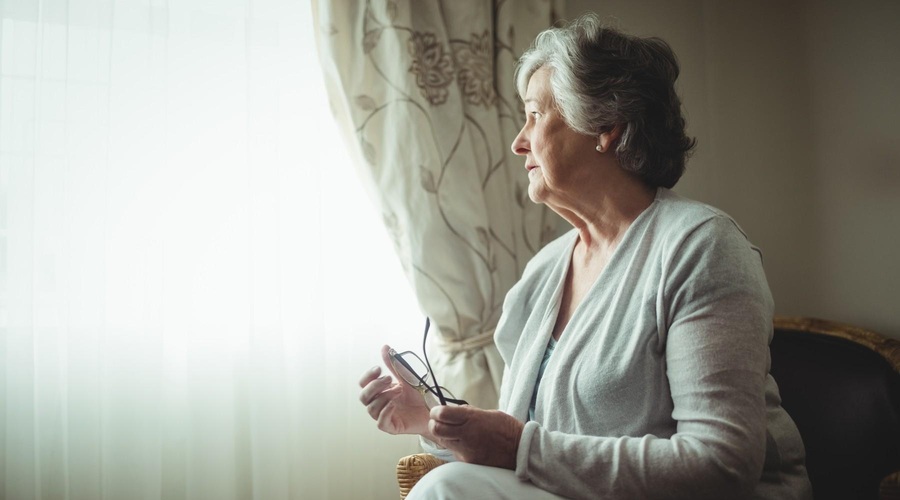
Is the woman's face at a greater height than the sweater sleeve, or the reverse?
the woman's face

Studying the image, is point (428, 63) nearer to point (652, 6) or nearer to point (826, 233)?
point (652, 6)

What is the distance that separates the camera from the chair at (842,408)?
1.31 m

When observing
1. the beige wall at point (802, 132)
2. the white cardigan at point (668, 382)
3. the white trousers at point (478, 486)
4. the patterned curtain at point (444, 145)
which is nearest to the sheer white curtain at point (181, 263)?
the patterned curtain at point (444, 145)

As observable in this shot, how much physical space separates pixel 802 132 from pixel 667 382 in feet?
4.14

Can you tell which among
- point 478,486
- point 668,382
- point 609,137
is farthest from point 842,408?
point 478,486

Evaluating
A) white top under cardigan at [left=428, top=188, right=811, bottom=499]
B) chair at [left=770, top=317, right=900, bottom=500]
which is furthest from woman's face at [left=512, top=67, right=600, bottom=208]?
chair at [left=770, top=317, right=900, bottom=500]

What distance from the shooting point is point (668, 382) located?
106 centimetres

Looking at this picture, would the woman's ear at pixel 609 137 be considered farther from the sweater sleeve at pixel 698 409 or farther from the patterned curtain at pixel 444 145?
the patterned curtain at pixel 444 145

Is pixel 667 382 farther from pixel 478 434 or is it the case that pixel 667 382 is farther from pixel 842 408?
pixel 842 408

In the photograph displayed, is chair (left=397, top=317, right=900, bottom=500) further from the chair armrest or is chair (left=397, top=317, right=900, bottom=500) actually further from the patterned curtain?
the patterned curtain

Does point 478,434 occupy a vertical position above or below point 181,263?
below

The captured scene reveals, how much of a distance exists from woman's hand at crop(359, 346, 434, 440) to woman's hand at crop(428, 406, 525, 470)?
0.27 meters

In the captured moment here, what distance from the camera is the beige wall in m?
1.70

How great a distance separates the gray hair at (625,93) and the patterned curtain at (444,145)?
577 mm
